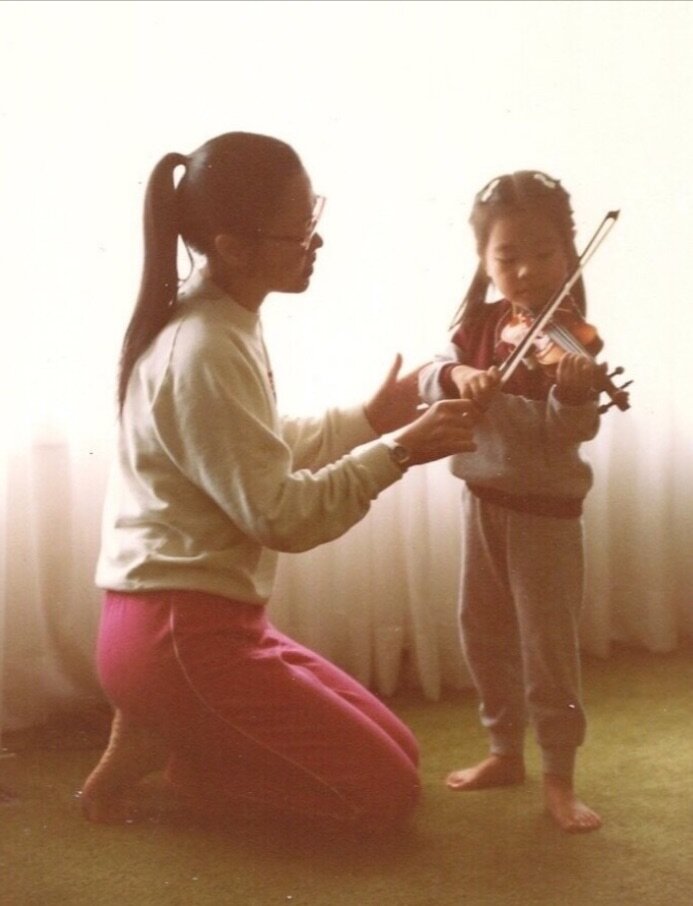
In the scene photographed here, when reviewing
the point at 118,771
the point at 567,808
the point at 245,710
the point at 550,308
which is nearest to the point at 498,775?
the point at 567,808

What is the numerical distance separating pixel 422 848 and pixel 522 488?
1.17 feet

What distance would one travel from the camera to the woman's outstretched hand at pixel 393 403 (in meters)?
1.25

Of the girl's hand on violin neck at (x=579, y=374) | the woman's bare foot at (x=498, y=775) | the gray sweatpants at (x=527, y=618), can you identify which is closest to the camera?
the girl's hand on violin neck at (x=579, y=374)

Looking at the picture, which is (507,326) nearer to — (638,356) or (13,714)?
(638,356)

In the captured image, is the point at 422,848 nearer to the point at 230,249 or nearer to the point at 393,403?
the point at 393,403

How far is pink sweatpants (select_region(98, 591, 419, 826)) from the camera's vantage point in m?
1.14

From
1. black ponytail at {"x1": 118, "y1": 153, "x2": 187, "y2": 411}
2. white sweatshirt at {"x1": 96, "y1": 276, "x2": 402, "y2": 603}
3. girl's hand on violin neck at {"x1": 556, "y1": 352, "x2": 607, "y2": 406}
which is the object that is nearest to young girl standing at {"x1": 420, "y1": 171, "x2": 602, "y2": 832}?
girl's hand on violin neck at {"x1": 556, "y1": 352, "x2": 607, "y2": 406}

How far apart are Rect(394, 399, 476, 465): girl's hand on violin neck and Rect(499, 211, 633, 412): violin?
1.9 inches

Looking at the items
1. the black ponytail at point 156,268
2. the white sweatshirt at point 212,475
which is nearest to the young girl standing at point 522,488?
the white sweatshirt at point 212,475

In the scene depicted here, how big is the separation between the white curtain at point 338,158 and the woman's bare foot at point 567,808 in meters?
0.46

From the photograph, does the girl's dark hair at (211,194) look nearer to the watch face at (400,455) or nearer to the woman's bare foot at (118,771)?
the watch face at (400,455)

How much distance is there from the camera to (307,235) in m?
1.07

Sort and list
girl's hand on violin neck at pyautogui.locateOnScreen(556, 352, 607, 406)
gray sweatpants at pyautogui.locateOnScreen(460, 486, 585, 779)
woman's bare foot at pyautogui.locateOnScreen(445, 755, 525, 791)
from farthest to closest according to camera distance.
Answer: woman's bare foot at pyautogui.locateOnScreen(445, 755, 525, 791) → gray sweatpants at pyautogui.locateOnScreen(460, 486, 585, 779) → girl's hand on violin neck at pyautogui.locateOnScreen(556, 352, 607, 406)

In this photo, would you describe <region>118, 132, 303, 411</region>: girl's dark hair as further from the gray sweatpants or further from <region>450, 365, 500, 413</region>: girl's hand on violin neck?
the gray sweatpants
